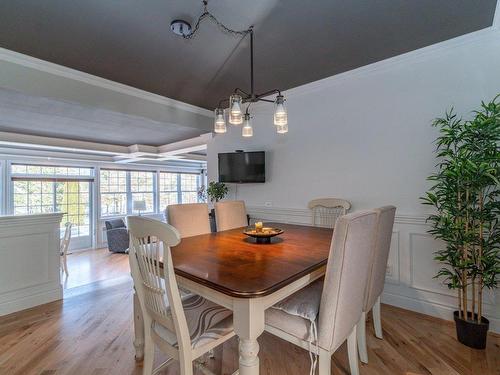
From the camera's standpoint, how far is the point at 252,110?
3.91 meters

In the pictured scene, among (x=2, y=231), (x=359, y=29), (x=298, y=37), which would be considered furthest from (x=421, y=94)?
(x=2, y=231)

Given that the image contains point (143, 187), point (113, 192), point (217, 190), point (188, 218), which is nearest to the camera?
point (188, 218)

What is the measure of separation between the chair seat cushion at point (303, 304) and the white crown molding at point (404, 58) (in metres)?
2.43

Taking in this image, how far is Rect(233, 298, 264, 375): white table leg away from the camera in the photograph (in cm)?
109

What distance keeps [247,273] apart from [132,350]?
1.36 meters

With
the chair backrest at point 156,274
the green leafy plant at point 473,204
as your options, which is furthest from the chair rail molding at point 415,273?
the chair backrest at point 156,274

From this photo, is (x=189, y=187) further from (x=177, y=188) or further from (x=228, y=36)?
(x=228, y=36)

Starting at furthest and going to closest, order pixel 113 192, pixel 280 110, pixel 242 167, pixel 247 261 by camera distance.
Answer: pixel 113 192
pixel 242 167
pixel 280 110
pixel 247 261

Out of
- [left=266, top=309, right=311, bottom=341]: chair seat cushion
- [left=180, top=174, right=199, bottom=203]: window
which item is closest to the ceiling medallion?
[left=266, top=309, right=311, bottom=341]: chair seat cushion

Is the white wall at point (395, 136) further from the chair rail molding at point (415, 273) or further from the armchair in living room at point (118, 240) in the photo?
the armchair in living room at point (118, 240)

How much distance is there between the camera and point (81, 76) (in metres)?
2.70

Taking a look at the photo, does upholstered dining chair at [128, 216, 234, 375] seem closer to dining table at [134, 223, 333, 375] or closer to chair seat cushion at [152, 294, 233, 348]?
chair seat cushion at [152, 294, 233, 348]

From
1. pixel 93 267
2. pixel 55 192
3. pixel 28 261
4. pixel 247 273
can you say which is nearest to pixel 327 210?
pixel 247 273

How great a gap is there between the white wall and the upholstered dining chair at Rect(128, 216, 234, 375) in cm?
207
